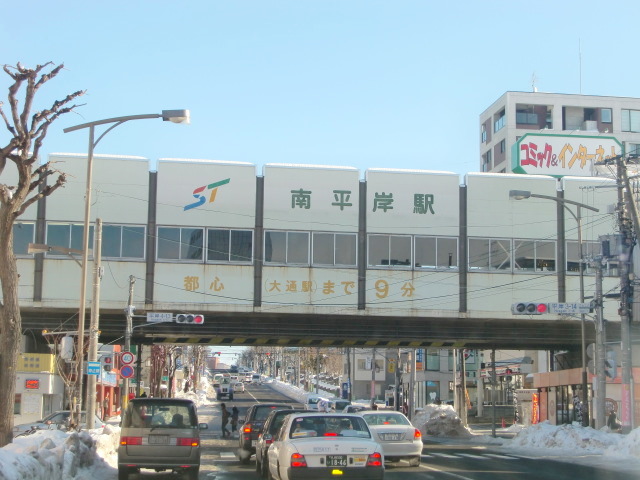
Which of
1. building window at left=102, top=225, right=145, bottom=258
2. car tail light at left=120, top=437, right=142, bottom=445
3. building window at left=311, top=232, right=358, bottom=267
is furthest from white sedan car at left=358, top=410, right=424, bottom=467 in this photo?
building window at left=102, top=225, right=145, bottom=258

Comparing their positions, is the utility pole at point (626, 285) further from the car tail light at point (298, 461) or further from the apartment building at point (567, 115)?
the apartment building at point (567, 115)

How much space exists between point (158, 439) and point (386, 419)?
834cm

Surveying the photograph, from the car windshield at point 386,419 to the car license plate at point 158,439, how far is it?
7549 mm

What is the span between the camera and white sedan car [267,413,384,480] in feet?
42.6

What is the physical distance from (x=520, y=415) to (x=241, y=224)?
30.1m

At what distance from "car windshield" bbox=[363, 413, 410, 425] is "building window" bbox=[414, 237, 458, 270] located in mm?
17415

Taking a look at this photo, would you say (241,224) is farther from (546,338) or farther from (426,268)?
(546,338)

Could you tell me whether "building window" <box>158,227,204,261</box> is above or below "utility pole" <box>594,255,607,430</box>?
above

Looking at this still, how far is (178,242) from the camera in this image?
3903 centimetres

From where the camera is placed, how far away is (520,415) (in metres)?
58.8

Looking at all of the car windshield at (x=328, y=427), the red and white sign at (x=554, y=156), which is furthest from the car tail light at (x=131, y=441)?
the red and white sign at (x=554, y=156)

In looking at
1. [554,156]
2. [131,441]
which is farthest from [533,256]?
[131,441]

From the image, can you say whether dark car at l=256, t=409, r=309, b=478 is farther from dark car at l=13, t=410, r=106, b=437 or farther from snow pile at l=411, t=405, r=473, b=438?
snow pile at l=411, t=405, r=473, b=438

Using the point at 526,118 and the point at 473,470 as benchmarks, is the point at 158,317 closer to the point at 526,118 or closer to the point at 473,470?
the point at 473,470
